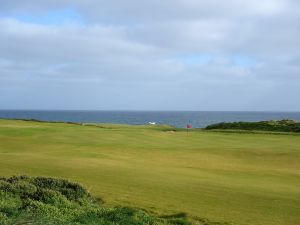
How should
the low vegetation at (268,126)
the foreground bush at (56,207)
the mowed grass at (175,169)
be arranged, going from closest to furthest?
the foreground bush at (56,207), the mowed grass at (175,169), the low vegetation at (268,126)

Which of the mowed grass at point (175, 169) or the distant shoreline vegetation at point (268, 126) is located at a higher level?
the distant shoreline vegetation at point (268, 126)

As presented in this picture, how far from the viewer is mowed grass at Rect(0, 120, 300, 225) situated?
46.3 ft

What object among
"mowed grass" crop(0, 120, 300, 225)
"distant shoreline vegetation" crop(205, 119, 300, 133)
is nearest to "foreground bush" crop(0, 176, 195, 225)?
"mowed grass" crop(0, 120, 300, 225)

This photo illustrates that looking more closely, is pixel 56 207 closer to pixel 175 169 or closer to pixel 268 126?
pixel 175 169

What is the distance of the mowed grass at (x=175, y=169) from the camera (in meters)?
14.1

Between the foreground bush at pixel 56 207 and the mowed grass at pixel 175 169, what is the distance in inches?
44.6

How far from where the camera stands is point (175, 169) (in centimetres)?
2177

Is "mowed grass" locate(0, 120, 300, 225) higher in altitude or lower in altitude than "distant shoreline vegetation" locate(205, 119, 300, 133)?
lower

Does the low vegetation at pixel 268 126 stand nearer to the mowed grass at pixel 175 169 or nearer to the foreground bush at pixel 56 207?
the mowed grass at pixel 175 169

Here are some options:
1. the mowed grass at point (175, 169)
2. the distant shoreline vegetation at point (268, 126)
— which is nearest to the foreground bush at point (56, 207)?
the mowed grass at point (175, 169)

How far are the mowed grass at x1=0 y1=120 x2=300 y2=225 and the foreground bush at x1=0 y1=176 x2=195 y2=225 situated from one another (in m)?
1.13

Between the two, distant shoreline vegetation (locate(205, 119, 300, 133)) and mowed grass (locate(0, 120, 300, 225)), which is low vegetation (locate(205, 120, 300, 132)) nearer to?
distant shoreline vegetation (locate(205, 119, 300, 133))

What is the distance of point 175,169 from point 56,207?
10251 millimetres

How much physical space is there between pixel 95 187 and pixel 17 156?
8858mm
